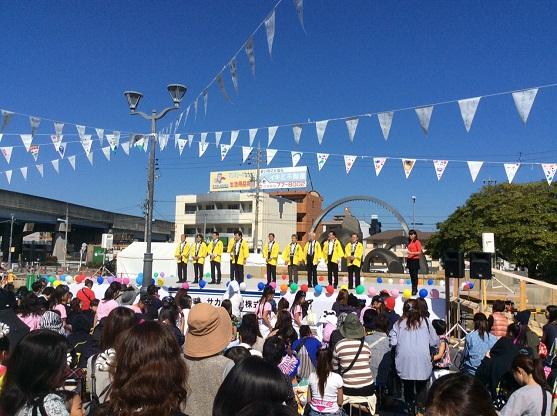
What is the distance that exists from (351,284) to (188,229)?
49.5 meters

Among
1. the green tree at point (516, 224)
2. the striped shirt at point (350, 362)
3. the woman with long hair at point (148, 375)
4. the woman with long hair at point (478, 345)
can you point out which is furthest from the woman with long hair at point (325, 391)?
the green tree at point (516, 224)

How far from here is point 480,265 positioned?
9594 mm

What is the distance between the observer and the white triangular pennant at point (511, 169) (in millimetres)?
11578

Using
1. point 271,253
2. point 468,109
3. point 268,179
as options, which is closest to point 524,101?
point 468,109

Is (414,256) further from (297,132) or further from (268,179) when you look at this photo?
(268,179)

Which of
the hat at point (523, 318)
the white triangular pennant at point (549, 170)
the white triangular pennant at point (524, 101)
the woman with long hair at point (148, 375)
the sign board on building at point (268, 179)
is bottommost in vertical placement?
the hat at point (523, 318)

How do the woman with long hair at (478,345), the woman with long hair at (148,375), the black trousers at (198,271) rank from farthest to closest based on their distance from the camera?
1. the black trousers at (198,271)
2. the woman with long hair at (478,345)
3. the woman with long hair at (148,375)

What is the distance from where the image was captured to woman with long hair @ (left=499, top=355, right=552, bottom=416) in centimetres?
332

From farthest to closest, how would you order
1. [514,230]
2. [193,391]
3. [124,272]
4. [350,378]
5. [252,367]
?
[514,230], [124,272], [350,378], [193,391], [252,367]

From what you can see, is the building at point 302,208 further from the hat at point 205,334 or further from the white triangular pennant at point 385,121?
the hat at point 205,334

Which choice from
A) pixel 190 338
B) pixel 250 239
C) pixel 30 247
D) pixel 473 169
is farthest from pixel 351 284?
pixel 30 247

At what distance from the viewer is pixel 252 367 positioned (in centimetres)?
199

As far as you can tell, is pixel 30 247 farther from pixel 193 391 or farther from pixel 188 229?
pixel 193 391

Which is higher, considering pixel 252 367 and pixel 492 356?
pixel 252 367
